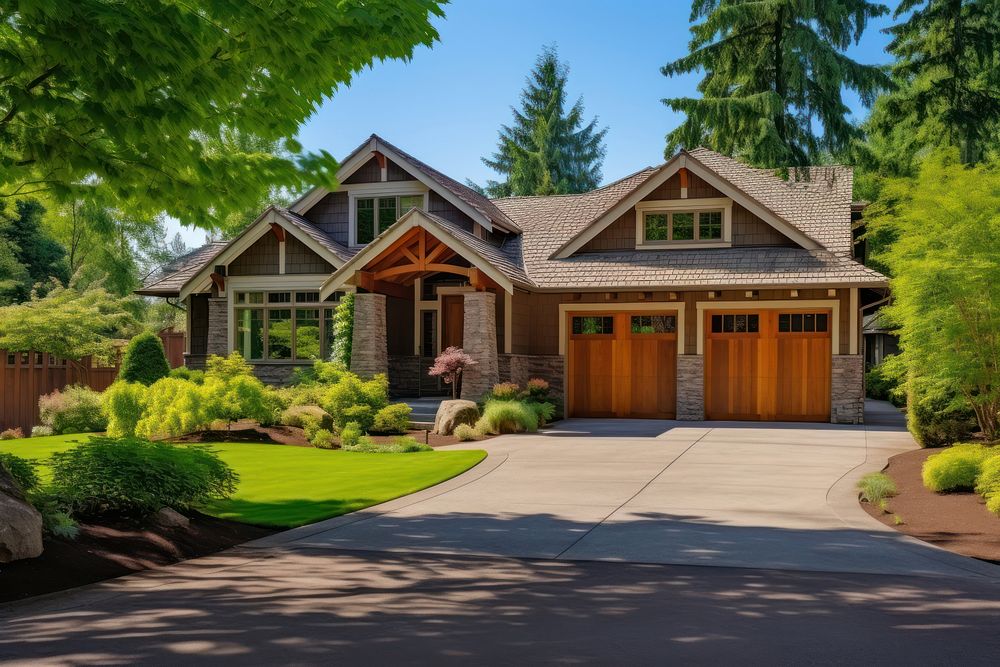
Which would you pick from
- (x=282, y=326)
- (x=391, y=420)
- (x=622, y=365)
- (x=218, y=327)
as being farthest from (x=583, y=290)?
(x=218, y=327)

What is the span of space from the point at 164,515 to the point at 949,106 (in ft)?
98.5

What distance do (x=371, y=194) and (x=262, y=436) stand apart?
10309 millimetres

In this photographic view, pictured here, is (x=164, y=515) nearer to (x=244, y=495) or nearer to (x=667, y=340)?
(x=244, y=495)

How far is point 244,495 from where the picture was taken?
36.6ft

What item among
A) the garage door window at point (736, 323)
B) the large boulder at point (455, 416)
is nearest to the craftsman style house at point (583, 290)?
the garage door window at point (736, 323)

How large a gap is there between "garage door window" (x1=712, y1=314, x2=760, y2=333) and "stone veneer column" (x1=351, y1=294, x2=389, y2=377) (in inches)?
343

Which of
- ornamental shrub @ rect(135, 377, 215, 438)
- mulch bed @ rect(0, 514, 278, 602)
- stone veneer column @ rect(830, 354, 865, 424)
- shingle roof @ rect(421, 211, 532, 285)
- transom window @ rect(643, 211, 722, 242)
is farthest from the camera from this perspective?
transom window @ rect(643, 211, 722, 242)

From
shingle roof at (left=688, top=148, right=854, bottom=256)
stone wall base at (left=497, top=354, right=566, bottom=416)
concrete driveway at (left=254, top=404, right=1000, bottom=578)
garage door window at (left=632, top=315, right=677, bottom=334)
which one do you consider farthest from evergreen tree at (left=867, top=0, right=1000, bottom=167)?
concrete driveway at (left=254, top=404, right=1000, bottom=578)

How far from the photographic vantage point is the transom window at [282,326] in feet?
81.9

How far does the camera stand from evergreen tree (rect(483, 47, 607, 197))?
49688mm

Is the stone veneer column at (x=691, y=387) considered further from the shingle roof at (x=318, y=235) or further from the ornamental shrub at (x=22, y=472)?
the ornamental shrub at (x=22, y=472)

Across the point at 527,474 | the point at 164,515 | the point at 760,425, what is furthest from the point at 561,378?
the point at 164,515

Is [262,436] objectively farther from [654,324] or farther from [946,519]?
[946,519]

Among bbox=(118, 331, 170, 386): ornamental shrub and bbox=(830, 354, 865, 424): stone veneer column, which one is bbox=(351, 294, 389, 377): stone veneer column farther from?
bbox=(830, 354, 865, 424): stone veneer column
